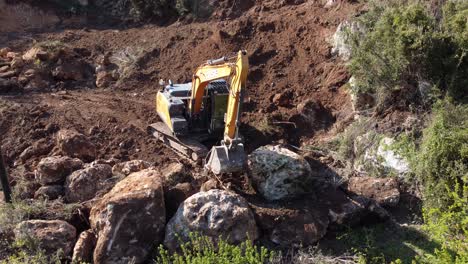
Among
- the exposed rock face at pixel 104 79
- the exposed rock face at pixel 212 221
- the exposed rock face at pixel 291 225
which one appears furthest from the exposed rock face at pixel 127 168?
the exposed rock face at pixel 104 79

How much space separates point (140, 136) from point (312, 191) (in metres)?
4.64

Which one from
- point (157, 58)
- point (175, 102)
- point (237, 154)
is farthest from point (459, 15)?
point (157, 58)

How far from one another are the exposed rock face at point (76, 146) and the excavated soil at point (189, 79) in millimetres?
352

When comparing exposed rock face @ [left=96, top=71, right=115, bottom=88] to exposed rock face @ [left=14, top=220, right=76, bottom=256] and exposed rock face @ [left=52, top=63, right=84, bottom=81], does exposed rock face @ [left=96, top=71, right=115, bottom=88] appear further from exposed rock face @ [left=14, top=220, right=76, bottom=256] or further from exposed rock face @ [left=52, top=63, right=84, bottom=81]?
exposed rock face @ [left=14, top=220, right=76, bottom=256]

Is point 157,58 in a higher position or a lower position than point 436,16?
lower

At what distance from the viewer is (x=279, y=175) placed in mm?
8938

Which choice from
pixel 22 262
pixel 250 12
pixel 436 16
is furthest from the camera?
pixel 250 12

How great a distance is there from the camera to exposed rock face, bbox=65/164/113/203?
356 inches

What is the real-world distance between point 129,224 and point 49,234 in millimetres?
1255

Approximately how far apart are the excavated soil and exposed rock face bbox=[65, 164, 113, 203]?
193cm

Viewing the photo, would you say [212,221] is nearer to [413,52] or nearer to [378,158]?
[378,158]

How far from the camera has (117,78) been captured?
593 inches

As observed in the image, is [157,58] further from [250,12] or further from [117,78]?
[250,12]

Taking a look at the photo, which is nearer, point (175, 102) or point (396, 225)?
point (396, 225)
